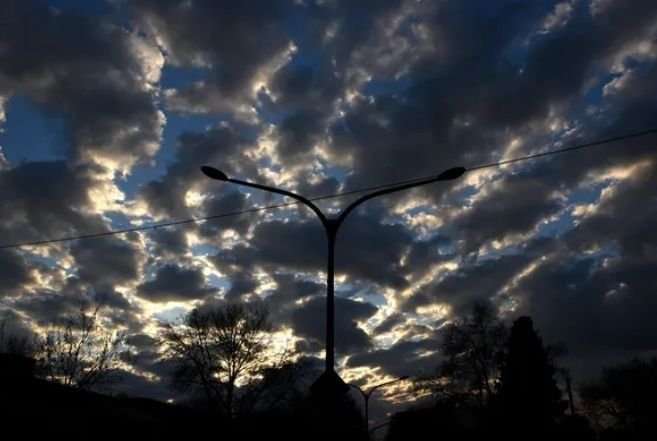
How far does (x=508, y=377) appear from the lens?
52.8 meters

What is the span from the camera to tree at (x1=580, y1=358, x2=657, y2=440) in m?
57.5

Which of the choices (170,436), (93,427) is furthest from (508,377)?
(93,427)

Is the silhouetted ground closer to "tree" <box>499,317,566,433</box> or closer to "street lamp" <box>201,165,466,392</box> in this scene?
"street lamp" <box>201,165,466,392</box>

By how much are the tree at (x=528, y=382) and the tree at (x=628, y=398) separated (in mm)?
7099

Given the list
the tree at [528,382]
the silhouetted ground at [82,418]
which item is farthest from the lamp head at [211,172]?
the tree at [528,382]

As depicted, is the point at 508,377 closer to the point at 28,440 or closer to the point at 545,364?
the point at 545,364

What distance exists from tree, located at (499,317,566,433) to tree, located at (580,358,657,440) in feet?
23.3

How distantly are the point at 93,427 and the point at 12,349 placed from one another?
34.7m

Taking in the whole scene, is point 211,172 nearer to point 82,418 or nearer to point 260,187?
point 260,187

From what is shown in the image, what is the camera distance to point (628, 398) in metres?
61.7

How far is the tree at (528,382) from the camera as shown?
50.4 meters

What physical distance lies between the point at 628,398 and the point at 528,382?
17.4 meters

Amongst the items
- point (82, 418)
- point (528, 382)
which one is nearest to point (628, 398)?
point (528, 382)

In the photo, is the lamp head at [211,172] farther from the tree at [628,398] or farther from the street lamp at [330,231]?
the tree at [628,398]
